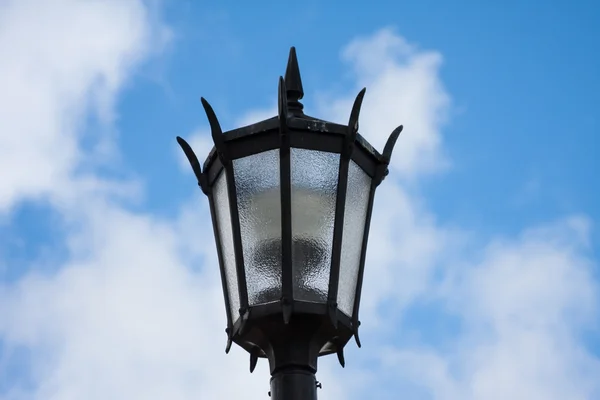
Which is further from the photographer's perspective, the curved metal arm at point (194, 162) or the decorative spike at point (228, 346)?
the curved metal arm at point (194, 162)

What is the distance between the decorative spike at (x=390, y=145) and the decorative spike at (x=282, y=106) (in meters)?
0.61

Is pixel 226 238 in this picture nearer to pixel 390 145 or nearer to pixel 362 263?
pixel 362 263

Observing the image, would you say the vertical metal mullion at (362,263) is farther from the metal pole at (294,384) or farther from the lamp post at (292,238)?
the metal pole at (294,384)

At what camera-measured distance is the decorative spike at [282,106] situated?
13.4 ft

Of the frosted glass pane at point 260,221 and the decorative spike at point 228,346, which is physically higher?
the frosted glass pane at point 260,221

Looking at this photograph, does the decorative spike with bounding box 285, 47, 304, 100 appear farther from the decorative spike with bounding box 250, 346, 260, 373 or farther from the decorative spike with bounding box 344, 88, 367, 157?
the decorative spike with bounding box 250, 346, 260, 373

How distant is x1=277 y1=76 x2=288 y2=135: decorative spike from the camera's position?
4098mm

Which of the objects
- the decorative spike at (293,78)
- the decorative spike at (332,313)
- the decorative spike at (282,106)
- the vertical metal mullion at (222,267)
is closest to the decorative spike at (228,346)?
the vertical metal mullion at (222,267)

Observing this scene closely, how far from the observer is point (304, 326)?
4.14m

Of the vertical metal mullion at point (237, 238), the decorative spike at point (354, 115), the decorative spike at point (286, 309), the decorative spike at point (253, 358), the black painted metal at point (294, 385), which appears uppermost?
the decorative spike at point (354, 115)

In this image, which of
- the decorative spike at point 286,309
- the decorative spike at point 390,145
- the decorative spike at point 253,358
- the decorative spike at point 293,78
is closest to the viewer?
the decorative spike at point 286,309

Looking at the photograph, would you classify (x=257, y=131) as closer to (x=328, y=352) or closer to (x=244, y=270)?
(x=244, y=270)

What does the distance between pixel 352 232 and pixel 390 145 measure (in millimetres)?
547

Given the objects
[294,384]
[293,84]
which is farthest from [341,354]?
[293,84]
